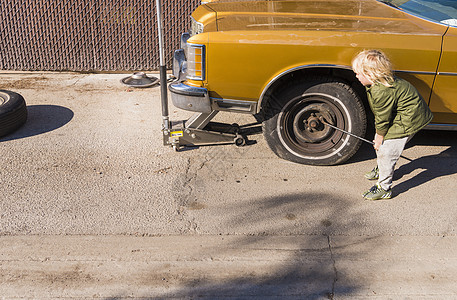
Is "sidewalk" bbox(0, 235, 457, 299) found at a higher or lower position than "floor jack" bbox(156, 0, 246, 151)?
lower

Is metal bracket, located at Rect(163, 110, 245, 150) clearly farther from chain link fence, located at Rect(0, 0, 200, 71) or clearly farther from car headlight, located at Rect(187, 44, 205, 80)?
chain link fence, located at Rect(0, 0, 200, 71)

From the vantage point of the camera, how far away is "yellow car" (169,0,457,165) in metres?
4.28

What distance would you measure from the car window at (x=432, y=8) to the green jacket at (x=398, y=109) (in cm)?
128

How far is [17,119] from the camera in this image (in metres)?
5.47

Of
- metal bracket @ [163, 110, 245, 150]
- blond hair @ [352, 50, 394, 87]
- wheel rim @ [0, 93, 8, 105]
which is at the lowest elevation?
metal bracket @ [163, 110, 245, 150]

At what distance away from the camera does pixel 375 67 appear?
12.5 feet

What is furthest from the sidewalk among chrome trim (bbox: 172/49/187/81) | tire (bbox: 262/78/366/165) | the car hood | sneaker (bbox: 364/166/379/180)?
the car hood

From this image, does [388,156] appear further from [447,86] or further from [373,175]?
[447,86]

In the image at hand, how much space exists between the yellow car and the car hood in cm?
1

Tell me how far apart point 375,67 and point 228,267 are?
2.14 meters

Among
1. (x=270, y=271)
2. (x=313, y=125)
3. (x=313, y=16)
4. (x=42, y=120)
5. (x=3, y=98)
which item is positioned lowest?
(x=270, y=271)

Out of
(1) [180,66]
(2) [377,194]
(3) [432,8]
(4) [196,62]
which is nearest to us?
(2) [377,194]

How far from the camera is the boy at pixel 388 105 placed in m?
3.85

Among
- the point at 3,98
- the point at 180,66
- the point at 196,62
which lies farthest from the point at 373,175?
the point at 3,98
